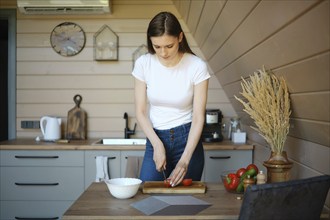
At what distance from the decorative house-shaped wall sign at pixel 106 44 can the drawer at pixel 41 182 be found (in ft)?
3.38

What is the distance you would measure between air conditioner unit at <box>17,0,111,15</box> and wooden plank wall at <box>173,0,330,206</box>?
1004 mm

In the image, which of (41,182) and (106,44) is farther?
(106,44)

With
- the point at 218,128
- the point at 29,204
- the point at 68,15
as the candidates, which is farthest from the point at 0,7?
the point at 218,128

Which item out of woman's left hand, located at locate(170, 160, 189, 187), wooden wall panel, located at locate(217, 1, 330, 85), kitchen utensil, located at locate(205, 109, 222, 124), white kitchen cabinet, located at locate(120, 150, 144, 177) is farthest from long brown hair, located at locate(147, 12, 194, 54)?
kitchen utensil, located at locate(205, 109, 222, 124)

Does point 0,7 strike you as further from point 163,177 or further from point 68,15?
point 163,177

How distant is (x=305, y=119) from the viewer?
1586 mm

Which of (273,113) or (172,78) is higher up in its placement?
(172,78)

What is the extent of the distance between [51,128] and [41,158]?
13.9 inches

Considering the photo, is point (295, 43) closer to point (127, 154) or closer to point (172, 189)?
point (172, 189)

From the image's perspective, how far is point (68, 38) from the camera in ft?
10.7

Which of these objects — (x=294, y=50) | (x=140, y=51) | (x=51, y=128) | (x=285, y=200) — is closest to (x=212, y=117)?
(x=140, y=51)

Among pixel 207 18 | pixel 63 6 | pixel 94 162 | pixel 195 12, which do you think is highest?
pixel 63 6

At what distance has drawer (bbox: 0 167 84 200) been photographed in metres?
2.81

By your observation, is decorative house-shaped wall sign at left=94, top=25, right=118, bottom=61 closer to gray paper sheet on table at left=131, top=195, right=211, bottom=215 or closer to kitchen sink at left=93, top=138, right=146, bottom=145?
kitchen sink at left=93, top=138, right=146, bottom=145
